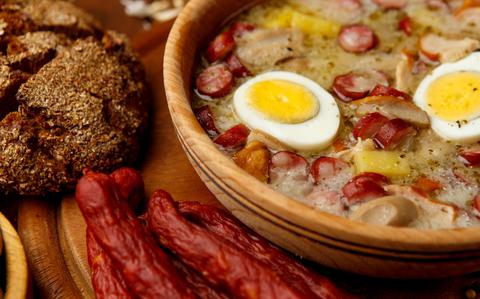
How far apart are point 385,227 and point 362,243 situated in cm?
10

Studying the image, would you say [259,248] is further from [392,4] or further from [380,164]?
[392,4]

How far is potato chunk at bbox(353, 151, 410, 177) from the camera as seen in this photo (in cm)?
251

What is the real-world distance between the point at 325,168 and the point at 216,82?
0.72 meters

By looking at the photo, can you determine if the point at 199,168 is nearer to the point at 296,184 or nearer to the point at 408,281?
the point at 296,184

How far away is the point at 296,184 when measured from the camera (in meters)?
2.48

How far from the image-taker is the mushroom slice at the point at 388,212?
2195mm

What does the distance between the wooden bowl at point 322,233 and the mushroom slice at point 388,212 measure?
0.15 metres

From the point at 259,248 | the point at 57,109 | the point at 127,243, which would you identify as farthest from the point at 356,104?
the point at 57,109

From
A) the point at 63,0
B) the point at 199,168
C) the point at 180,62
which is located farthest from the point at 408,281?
the point at 63,0

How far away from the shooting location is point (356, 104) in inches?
110

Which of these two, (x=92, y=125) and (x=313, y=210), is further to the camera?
(x=92, y=125)

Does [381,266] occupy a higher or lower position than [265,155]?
lower

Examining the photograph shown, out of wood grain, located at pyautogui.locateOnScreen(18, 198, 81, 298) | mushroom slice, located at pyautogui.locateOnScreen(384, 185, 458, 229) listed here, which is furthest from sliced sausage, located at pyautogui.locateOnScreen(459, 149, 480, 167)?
wood grain, located at pyautogui.locateOnScreen(18, 198, 81, 298)

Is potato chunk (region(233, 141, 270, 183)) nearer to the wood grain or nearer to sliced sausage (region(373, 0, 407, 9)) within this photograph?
the wood grain
